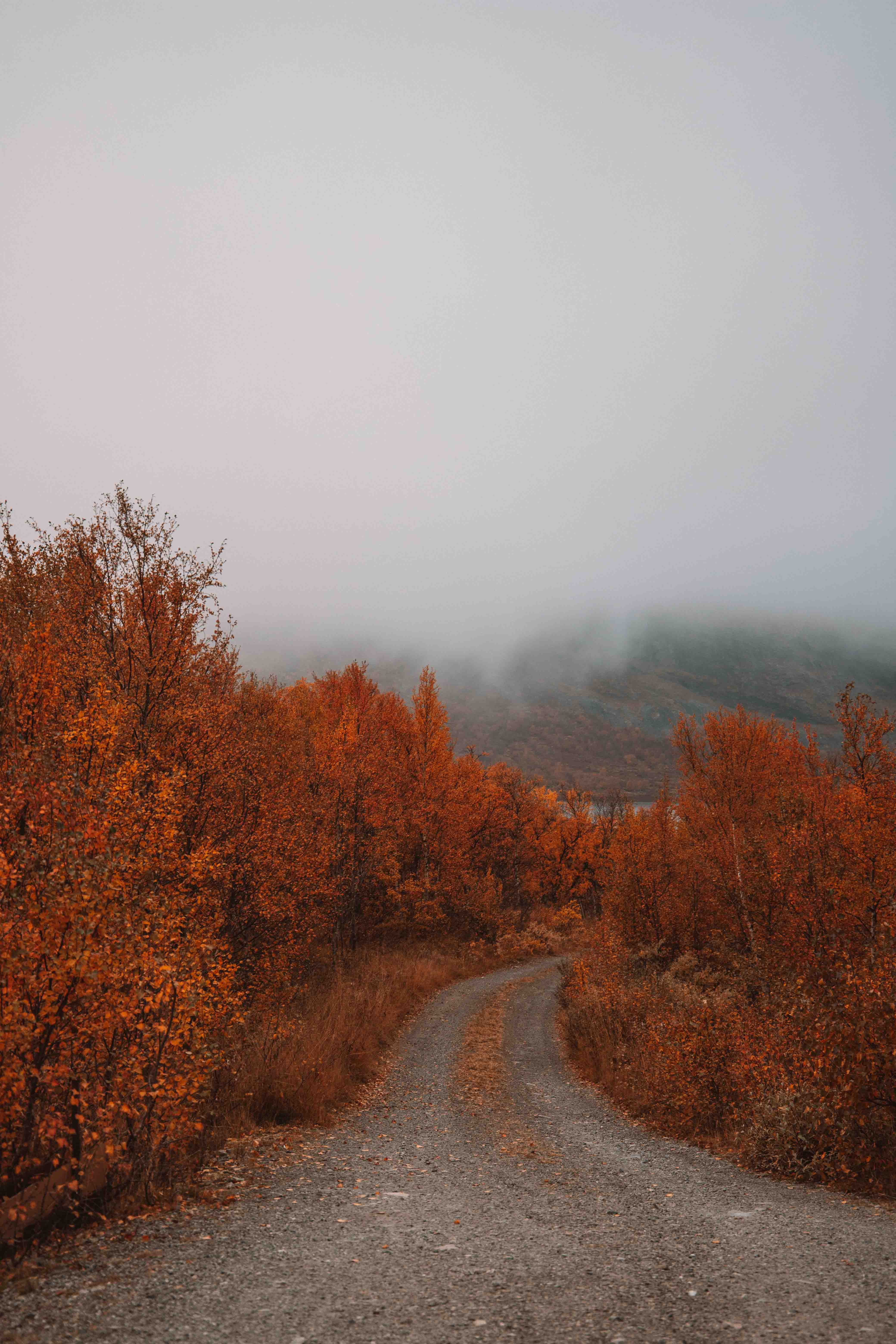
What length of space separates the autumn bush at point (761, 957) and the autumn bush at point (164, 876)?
6.52 m

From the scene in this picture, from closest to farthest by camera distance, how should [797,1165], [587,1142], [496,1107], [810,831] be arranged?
[797,1165] → [587,1142] → [496,1107] → [810,831]

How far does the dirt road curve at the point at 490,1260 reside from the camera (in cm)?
511

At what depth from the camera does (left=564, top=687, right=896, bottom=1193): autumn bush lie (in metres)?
8.81

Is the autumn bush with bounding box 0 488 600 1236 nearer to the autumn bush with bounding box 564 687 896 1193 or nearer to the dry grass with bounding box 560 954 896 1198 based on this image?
the dry grass with bounding box 560 954 896 1198

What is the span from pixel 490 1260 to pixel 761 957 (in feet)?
59.2

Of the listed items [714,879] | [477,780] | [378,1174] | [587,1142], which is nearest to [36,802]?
[378,1174]

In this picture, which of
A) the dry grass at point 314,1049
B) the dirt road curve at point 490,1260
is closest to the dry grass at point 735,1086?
the dirt road curve at point 490,1260

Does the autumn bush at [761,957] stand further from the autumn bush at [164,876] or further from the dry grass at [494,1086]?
the autumn bush at [164,876]

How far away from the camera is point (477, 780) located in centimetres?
4500

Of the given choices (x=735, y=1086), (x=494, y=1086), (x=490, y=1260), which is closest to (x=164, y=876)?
(x=490, y=1260)

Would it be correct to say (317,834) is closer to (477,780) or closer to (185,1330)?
(185,1330)

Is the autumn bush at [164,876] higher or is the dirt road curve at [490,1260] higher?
the autumn bush at [164,876]

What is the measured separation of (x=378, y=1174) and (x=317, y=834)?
10.2m

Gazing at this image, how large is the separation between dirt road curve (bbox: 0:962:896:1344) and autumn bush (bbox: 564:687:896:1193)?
1053 millimetres
